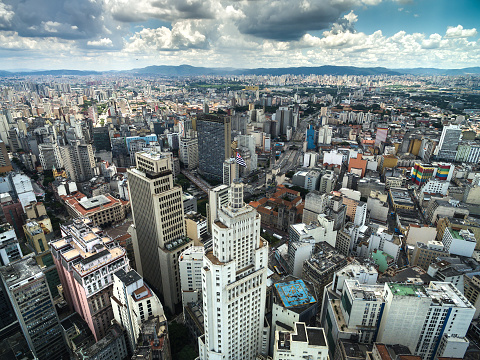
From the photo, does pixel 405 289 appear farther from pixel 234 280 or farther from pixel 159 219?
pixel 159 219

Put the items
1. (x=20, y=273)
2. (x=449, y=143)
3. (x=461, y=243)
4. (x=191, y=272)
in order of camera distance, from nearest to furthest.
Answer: (x=20, y=273) < (x=191, y=272) < (x=461, y=243) < (x=449, y=143)

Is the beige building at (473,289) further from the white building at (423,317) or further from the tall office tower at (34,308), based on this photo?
the tall office tower at (34,308)

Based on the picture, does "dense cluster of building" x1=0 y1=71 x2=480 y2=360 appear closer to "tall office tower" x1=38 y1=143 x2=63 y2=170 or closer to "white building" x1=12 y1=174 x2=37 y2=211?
"white building" x1=12 y1=174 x2=37 y2=211

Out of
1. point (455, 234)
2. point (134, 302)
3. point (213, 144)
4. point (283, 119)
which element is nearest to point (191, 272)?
point (134, 302)

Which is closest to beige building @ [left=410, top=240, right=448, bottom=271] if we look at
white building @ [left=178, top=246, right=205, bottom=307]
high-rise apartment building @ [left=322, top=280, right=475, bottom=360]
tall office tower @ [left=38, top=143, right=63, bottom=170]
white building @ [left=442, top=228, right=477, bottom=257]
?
white building @ [left=442, top=228, right=477, bottom=257]

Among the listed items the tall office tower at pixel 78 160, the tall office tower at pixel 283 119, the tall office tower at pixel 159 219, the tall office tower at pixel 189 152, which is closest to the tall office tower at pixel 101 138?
the tall office tower at pixel 78 160

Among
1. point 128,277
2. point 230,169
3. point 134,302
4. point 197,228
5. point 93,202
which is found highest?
point 128,277
